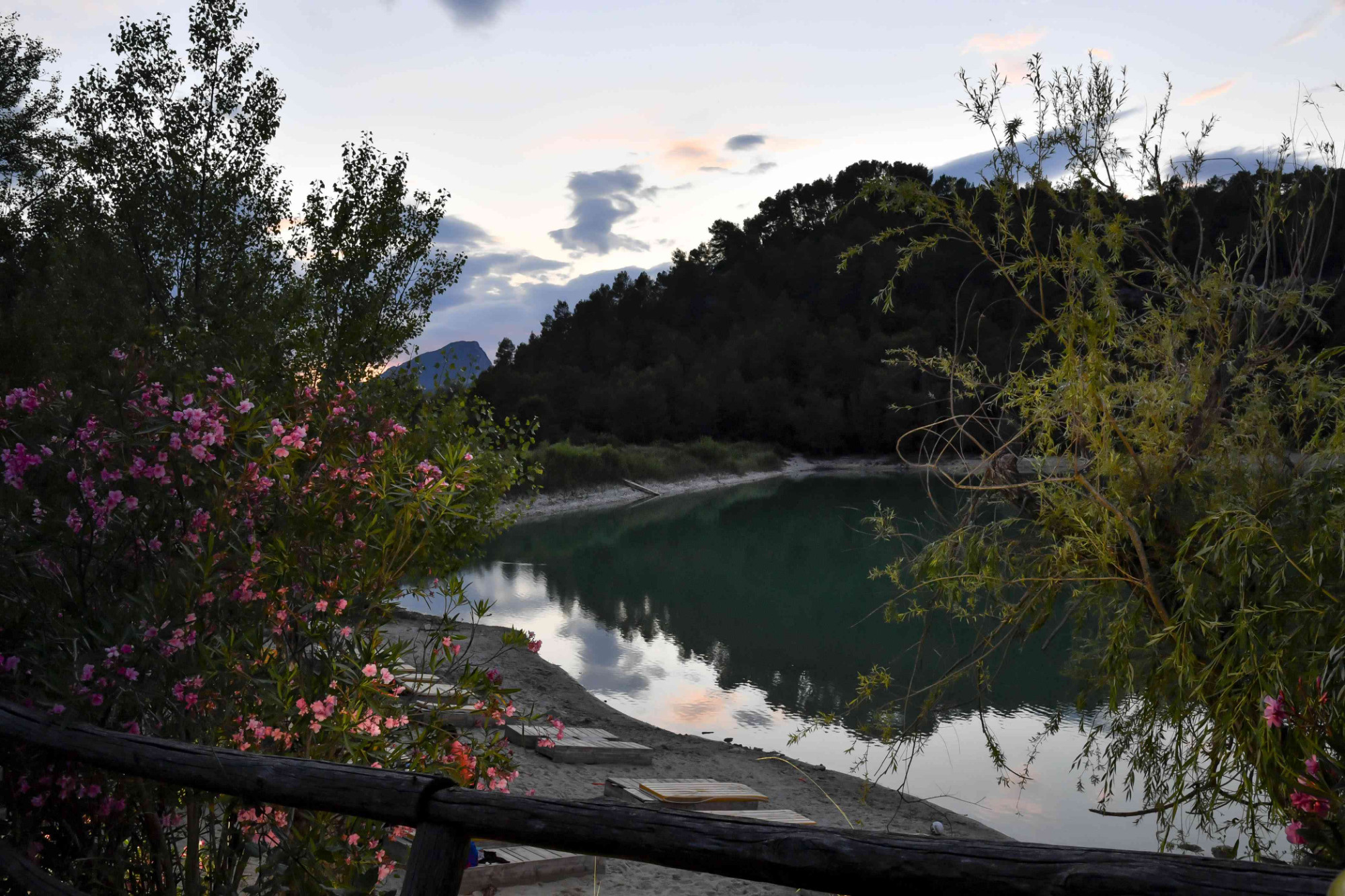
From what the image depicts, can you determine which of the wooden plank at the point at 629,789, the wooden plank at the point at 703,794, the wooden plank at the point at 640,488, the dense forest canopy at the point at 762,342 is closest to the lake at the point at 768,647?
the wooden plank at the point at 703,794

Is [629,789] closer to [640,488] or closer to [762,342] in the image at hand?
[640,488]

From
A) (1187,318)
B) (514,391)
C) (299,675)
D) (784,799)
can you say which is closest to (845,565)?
(784,799)

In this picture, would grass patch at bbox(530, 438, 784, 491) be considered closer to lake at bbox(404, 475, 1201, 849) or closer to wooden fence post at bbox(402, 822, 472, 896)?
lake at bbox(404, 475, 1201, 849)

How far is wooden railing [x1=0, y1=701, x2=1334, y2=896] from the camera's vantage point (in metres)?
1.29

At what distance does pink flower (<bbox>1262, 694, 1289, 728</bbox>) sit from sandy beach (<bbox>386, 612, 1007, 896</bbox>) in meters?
3.00

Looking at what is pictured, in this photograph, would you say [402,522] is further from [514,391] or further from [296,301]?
[514,391]

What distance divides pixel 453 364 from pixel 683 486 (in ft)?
113

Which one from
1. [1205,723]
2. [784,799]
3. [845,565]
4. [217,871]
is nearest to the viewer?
[217,871]

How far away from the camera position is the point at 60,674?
2.55 metres

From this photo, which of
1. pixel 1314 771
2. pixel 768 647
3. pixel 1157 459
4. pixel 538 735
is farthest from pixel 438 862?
pixel 768 647

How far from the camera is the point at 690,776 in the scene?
8.94 meters

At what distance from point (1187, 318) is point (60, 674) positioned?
453 cm

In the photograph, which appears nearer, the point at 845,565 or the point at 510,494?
the point at 845,565

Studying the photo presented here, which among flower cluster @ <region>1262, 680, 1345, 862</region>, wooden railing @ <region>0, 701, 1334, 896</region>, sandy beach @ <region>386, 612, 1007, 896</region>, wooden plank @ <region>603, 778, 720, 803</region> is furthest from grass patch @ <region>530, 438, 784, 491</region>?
wooden railing @ <region>0, 701, 1334, 896</region>
